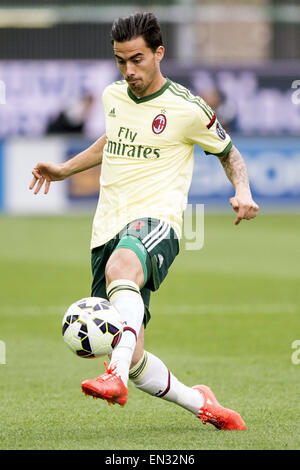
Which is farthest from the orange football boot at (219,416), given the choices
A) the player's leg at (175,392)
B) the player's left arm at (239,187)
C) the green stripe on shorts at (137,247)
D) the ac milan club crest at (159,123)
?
the ac milan club crest at (159,123)

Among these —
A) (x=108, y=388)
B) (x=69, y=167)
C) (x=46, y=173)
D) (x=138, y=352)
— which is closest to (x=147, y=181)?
(x=69, y=167)

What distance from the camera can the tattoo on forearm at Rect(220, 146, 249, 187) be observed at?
561 cm

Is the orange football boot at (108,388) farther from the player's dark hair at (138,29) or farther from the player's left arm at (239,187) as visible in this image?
the player's dark hair at (138,29)

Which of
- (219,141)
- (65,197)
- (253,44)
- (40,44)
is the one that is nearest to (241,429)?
(219,141)

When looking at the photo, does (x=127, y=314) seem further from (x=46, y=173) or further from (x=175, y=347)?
(x=175, y=347)

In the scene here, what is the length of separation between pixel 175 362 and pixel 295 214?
14065mm

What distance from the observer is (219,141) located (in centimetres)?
574

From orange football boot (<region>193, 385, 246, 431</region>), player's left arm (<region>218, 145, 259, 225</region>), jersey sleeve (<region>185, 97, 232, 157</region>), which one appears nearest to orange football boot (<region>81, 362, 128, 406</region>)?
orange football boot (<region>193, 385, 246, 431</region>)

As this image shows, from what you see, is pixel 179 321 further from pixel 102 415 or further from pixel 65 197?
pixel 65 197

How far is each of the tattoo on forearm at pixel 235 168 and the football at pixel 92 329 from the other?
3.41 feet

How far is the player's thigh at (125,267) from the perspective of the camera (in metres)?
5.25

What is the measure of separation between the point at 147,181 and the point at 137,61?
611mm

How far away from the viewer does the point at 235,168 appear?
5.72 metres

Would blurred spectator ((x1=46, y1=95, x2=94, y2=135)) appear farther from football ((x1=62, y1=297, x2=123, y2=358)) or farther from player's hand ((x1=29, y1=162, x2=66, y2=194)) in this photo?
football ((x1=62, y1=297, x2=123, y2=358))
